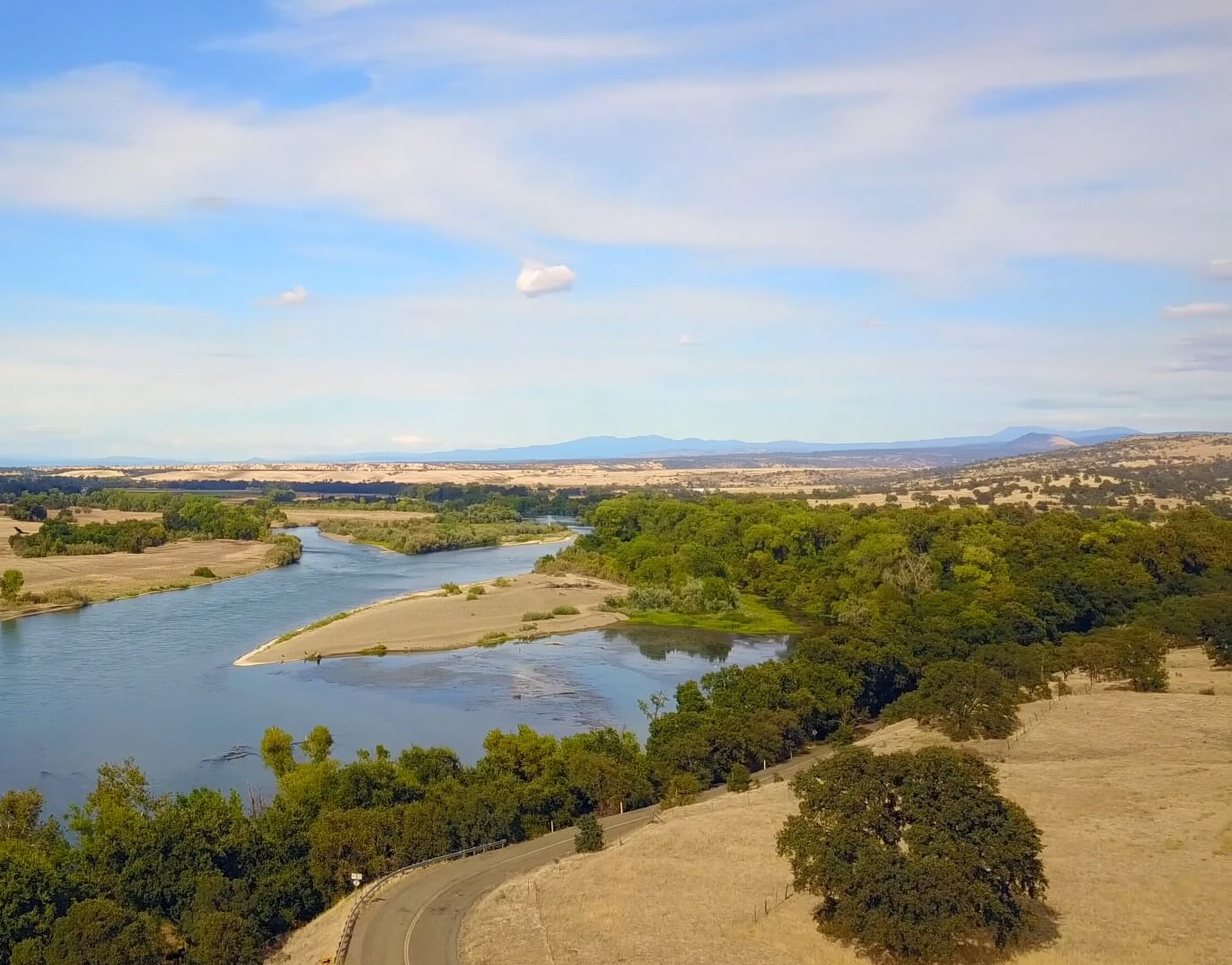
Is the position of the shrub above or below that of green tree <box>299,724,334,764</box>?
below

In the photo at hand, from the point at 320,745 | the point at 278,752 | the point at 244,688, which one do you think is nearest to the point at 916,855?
the point at 320,745

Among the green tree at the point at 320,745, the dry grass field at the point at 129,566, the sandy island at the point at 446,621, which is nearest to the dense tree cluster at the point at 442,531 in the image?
the dry grass field at the point at 129,566

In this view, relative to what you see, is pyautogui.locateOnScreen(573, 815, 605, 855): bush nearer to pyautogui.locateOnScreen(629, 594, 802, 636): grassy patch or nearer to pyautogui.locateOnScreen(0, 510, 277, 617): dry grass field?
pyautogui.locateOnScreen(629, 594, 802, 636): grassy patch

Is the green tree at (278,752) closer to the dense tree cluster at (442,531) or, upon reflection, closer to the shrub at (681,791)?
the shrub at (681,791)

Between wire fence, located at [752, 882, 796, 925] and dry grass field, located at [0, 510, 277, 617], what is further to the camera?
dry grass field, located at [0, 510, 277, 617]

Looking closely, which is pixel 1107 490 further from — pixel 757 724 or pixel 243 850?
pixel 243 850

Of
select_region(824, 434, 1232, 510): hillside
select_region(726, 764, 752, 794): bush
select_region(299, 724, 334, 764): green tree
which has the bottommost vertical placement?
select_region(726, 764, 752, 794): bush

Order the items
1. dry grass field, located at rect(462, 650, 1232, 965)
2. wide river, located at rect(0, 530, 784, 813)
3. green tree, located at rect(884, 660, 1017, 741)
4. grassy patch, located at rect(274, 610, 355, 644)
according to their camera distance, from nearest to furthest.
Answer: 1. dry grass field, located at rect(462, 650, 1232, 965)
2. green tree, located at rect(884, 660, 1017, 741)
3. wide river, located at rect(0, 530, 784, 813)
4. grassy patch, located at rect(274, 610, 355, 644)

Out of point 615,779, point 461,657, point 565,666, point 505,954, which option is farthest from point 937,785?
point 461,657

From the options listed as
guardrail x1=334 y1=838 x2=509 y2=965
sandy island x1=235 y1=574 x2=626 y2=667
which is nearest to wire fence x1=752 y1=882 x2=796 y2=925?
guardrail x1=334 y1=838 x2=509 y2=965

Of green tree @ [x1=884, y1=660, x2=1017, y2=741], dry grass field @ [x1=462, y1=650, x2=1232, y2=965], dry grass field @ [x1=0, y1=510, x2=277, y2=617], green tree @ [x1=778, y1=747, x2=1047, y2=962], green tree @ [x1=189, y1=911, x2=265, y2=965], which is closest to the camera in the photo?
green tree @ [x1=778, y1=747, x2=1047, y2=962]
